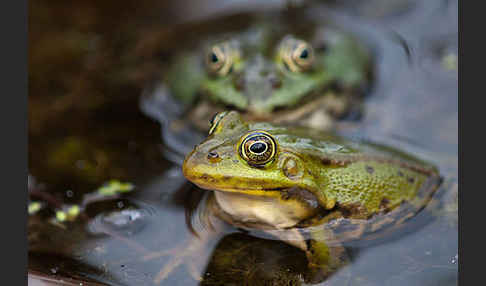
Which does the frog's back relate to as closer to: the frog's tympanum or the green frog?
the frog's tympanum

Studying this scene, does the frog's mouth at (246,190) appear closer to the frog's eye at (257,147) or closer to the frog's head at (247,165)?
the frog's head at (247,165)

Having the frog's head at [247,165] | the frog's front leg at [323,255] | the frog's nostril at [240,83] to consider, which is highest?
the frog's nostril at [240,83]

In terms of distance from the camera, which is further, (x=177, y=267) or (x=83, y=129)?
(x=83, y=129)

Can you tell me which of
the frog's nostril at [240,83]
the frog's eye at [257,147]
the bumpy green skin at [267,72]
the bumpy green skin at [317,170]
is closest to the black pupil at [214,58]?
the bumpy green skin at [267,72]

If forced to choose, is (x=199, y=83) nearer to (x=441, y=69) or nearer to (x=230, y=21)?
(x=230, y=21)

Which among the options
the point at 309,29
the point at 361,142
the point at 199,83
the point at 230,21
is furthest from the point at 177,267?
the point at 230,21

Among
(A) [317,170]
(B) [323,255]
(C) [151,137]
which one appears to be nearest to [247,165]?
(A) [317,170]

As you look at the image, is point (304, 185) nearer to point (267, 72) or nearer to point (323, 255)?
point (323, 255)
